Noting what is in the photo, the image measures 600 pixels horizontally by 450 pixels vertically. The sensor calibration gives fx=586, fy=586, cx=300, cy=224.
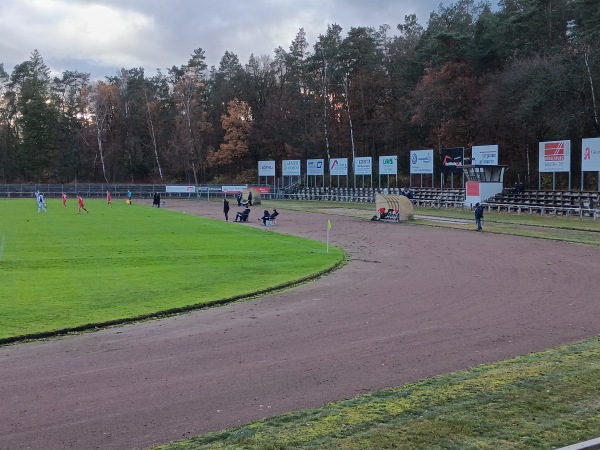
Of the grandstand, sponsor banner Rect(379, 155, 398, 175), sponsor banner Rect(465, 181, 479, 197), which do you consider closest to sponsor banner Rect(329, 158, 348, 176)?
sponsor banner Rect(379, 155, 398, 175)

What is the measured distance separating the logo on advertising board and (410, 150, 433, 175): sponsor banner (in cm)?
1478

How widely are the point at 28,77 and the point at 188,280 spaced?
106m

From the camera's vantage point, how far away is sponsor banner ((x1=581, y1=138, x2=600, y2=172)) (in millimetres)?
Answer: 43094

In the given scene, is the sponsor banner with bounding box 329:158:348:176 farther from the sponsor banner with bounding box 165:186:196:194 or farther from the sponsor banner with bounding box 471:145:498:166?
the sponsor banner with bounding box 165:186:196:194

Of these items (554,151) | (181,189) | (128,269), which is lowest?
(128,269)

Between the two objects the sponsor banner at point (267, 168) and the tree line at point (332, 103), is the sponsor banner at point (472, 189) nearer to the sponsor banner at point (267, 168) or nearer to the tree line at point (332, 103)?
the tree line at point (332, 103)

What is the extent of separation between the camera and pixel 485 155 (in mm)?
54000

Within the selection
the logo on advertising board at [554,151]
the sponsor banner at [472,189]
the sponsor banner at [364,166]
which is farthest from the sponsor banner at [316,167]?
the logo on advertising board at [554,151]

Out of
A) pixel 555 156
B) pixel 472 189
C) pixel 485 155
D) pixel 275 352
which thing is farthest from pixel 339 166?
pixel 275 352

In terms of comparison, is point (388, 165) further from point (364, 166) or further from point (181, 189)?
point (181, 189)

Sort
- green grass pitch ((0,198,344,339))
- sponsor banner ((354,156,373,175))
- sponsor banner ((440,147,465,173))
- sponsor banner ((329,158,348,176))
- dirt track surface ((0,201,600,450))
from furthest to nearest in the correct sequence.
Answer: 1. sponsor banner ((329,158,348,176))
2. sponsor banner ((354,156,373,175))
3. sponsor banner ((440,147,465,173))
4. green grass pitch ((0,198,344,339))
5. dirt track surface ((0,201,600,450))

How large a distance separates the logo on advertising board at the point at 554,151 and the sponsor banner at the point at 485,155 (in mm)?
5956

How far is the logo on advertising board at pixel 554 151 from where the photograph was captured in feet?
151

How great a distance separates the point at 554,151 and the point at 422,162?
1684 cm
